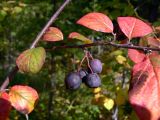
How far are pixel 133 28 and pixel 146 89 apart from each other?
29 cm

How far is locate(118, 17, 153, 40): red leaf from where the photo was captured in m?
1.04

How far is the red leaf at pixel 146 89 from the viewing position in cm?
77

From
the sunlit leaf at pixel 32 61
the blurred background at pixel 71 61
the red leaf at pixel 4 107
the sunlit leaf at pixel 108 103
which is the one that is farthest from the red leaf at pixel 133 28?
the sunlit leaf at pixel 108 103

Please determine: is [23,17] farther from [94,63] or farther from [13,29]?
[94,63]

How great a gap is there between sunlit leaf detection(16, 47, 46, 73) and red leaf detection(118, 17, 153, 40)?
9.7 inches

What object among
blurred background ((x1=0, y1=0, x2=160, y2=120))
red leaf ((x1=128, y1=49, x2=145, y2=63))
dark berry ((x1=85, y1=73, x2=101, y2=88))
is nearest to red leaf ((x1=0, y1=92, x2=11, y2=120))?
dark berry ((x1=85, y1=73, x2=101, y2=88))

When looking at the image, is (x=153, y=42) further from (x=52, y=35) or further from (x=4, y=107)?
(x=4, y=107)

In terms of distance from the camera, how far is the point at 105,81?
2.71 meters

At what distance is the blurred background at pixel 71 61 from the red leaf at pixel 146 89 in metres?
1.55

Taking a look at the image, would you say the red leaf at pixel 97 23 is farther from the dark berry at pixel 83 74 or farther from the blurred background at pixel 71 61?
the blurred background at pixel 71 61

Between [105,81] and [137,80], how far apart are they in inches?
73.9

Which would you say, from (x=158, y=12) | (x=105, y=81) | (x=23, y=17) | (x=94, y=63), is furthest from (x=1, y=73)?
(x=94, y=63)

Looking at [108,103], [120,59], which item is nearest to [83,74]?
[120,59]

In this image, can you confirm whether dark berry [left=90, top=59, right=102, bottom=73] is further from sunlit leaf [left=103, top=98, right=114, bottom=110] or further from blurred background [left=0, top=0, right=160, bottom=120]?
sunlit leaf [left=103, top=98, right=114, bottom=110]
